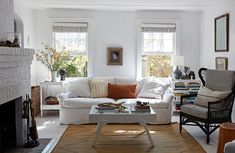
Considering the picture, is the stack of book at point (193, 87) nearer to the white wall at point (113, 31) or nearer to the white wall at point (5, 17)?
the white wall at point (113, 31)

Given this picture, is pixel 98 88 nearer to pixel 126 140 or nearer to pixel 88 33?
pixel 88 33

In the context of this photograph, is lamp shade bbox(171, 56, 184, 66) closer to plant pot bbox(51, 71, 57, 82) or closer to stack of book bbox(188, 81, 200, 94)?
stack of book bbox(188, 81, 200, 94)

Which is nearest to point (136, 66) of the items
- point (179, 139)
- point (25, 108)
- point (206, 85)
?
point (206, 85)

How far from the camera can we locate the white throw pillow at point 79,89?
6.29 m

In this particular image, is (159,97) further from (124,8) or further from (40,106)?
(40,106)

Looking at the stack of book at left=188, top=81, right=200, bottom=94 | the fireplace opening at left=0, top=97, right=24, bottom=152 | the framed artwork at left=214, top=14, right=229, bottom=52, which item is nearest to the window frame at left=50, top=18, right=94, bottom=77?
the stack of book at left=188, top=81, right=200, bottom=94

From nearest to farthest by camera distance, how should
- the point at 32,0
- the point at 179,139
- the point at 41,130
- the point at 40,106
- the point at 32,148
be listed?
the point at 32,148 < the point at 179,139 < the point at 41,130 < the point at 32,0 < the point at 40,106

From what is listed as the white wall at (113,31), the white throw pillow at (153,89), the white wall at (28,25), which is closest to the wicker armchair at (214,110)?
the white throw pillow at (153,89)

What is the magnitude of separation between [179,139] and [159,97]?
1.45 m

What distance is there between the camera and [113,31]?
711 centimetres

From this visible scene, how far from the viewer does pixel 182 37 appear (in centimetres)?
722

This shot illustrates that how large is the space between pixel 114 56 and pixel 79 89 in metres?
1.32

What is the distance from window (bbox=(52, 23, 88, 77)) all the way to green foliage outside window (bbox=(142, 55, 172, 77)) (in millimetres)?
1435

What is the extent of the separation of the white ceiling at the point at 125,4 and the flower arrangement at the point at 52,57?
1000 millimetres
